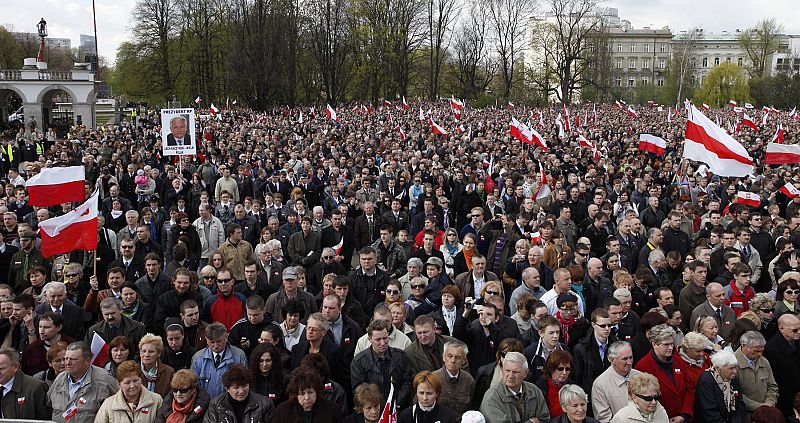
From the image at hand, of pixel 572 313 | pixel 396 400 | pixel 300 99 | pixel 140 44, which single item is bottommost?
pixel 396 400

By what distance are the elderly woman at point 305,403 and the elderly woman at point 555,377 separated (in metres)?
1.56

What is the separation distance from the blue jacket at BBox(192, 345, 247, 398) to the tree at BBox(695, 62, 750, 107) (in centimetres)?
6597

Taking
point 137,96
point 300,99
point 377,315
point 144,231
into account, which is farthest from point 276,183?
point 137,96

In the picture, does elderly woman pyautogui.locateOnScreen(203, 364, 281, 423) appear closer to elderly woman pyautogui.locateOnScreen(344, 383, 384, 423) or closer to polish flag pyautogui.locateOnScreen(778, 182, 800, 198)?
elderly woman pyautogui.locateOnScreen(344, 383, 384, 423)

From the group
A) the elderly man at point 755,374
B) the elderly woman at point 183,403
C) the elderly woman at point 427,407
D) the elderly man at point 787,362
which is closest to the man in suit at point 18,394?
the elderly woman at point 183,403

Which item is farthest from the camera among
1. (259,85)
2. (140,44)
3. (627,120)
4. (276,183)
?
(140,44)

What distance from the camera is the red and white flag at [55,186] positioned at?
27.0 ft

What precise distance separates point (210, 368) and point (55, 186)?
4.44 metres

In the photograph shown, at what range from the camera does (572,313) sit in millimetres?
5828

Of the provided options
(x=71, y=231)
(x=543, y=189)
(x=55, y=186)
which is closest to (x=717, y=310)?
(x=543, y=189)

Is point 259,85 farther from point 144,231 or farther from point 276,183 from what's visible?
point 144,231

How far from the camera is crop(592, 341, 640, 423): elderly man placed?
15.7 ft

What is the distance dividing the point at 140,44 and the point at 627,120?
36962 mm

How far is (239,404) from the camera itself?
4.66m
